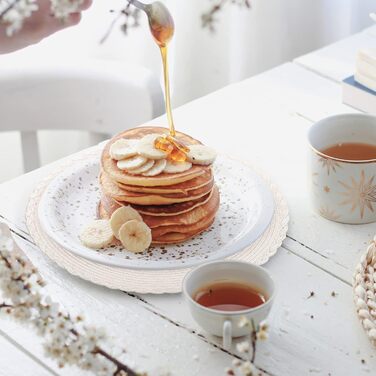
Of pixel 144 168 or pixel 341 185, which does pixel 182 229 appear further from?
pixel 341 185

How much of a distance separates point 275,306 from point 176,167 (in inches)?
9.4

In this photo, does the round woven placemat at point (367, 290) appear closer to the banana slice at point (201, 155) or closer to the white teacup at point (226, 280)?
the white teacup at point (226, 280)

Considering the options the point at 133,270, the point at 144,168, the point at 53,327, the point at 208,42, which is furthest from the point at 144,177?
the point at 208,42

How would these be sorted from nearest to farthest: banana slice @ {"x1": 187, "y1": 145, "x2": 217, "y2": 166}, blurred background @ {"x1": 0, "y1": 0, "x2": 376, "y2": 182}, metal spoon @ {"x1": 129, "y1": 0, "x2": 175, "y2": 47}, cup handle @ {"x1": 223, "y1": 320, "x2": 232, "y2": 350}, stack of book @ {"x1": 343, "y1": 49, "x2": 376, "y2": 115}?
cup handle @ {"x1": 223, "y1": 320, "x2": 232, "y2": 350} → metal spoon @ {"x1": 129, "y1": 0, "x2": 175, "y2": 47} → banana slice @ {"x1": 187, "y1": 145, "x2": 217, "y2": 166} → stack of book @ {"x1": 343, "y1": 49, "x2": 376, "y2": 115} → blurred background @ {"x1": 0, "y1": 0, "x2": 376, "y2": 182}

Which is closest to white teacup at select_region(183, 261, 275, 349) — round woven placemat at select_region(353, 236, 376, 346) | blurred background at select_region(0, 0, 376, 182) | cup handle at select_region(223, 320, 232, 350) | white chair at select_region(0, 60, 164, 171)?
cup handle at select_region(223, 320, 232, 350)

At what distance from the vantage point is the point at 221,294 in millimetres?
990

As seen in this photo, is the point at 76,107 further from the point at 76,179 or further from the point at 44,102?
the point at 76,179

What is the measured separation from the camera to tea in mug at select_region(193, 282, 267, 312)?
977 mm

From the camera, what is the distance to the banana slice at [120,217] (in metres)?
1.12

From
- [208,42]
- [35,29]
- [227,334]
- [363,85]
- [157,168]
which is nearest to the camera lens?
[227,334]

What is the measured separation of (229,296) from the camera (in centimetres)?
99

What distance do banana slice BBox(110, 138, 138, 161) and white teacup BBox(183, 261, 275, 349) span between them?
0.24m

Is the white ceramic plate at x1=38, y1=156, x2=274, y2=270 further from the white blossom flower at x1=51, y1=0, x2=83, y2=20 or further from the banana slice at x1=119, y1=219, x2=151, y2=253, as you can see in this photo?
the white blossom flower at x1=51, y1=0, x2=83, y2=20

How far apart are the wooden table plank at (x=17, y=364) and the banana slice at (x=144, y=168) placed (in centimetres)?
28
